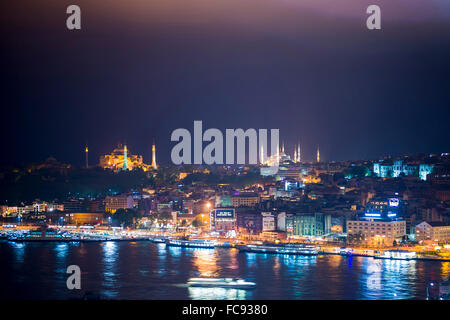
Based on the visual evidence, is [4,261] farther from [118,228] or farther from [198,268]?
[118,228]

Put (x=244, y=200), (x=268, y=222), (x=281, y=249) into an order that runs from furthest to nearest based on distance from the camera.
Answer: (x=244, y=200) → (x=268, y=222) → (x=281, y=249)

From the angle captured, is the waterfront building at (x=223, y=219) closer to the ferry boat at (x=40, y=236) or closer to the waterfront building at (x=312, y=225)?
the waterfront building at (x=312, y=225)

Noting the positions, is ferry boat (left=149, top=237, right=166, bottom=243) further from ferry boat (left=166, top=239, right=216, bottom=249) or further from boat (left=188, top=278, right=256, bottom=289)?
boat (left=188, top=278, right=256, bottom=289)

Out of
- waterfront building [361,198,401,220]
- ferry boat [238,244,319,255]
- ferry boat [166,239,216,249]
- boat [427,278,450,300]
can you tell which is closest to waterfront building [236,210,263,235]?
ferry boat [166,239,216,249]

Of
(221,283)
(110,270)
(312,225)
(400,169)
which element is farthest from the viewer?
(400,169)

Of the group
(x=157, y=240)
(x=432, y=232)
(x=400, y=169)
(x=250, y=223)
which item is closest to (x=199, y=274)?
(x=157, y=240)

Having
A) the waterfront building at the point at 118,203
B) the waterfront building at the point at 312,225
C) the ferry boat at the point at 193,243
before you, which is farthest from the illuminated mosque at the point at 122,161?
the ferry boat at the point at 193,243

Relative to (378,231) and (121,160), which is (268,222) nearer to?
(378,231)
